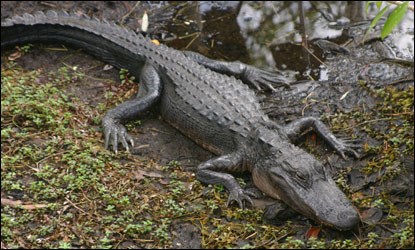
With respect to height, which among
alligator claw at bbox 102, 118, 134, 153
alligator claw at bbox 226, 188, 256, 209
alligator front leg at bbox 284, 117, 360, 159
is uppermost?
alligator front leg at bbox 284, 117, 360, 159

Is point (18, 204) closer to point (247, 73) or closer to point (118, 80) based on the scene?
point (118, 80)

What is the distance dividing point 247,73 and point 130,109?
4.83 ft

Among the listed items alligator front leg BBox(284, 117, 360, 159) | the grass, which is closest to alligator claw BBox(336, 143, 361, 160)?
alligator front leg BBox(284, 117, 360, 159)

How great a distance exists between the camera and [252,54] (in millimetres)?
7426

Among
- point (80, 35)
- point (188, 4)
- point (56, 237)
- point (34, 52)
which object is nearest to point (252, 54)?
point (188, 4)

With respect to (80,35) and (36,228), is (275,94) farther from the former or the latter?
(36,228)

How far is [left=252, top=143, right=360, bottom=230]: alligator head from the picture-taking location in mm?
4566

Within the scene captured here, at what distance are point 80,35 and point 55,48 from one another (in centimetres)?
39

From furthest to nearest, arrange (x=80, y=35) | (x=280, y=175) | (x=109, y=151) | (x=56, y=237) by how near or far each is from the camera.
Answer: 1. (x=80, y=35)
2. (x=109, y=151)
3. (x=280, y=175)
4. (x=56, y=237)

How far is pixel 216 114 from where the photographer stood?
585 cm

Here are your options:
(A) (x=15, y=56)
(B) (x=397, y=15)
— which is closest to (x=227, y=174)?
(B) (x=397, y=15)

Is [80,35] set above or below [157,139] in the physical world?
above

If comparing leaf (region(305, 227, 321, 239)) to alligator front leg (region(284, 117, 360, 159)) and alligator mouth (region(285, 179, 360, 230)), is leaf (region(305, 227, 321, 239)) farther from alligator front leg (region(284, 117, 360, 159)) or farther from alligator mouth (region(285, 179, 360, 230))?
alligator front leg (region(284, 117, 360, 159))

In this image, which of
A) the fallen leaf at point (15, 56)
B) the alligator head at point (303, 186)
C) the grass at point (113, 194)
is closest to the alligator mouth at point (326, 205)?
the alligator head at point (303, 186)
